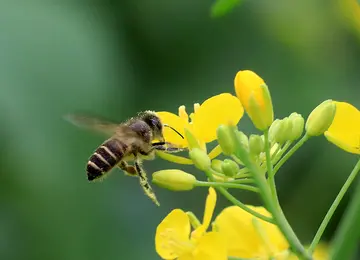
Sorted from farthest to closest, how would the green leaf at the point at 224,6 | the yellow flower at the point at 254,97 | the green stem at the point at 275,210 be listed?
the green leaf at the point at 224,6 < the yellow flower at the point at 254,97 < the green stem at the point at 275,210

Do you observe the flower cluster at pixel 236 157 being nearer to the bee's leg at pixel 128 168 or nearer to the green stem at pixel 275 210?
the green stem at pixel 275 210

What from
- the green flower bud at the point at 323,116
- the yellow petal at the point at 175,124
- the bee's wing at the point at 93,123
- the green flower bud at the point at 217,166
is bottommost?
the green flower bud at the point at 323,116

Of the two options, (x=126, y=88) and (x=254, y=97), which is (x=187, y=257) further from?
(x=126, y=88)

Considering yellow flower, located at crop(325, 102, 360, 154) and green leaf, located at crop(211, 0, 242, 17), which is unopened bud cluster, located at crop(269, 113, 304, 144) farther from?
green leaf, located at crop(211, 0, 242, 17)

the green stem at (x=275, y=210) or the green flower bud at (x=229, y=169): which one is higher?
the green flower bud at (x=229, y=169)

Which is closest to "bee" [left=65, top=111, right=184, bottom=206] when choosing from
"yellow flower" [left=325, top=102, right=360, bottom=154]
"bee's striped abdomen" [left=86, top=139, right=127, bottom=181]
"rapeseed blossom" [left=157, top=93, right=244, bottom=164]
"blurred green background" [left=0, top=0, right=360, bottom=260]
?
"bee's striped abdomen" [left=86, top=139, right=127, bottom=181]

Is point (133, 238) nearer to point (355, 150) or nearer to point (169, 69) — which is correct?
point (169, 69)

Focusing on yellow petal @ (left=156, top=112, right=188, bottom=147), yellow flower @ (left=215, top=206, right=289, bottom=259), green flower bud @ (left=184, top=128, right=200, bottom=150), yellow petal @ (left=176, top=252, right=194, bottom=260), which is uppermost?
yellow petal @ (left=156, top=112, right=188, bottom=147)

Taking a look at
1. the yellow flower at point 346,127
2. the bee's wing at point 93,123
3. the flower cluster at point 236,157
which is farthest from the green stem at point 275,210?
the bee's wing at point 93,123
